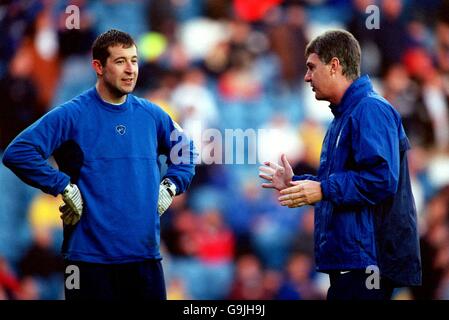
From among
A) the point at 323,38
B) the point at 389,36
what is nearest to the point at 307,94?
the point at 389,36

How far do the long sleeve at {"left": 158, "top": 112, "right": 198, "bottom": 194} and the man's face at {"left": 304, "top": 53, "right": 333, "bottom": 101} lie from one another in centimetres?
79

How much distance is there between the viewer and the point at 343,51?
399 cm

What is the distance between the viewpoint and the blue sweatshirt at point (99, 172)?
4152mm

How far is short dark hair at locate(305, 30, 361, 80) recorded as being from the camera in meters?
3.99

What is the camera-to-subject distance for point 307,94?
314 inches

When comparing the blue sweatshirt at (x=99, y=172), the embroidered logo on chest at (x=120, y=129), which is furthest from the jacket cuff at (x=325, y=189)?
the embroidered logo on chest at (x=120, y=129)

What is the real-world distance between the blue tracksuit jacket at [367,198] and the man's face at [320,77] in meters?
0.10

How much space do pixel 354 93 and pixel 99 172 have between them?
1209mm

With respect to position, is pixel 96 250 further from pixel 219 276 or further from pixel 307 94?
pixel 307 94

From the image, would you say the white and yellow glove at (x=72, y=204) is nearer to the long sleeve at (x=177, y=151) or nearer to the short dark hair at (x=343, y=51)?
the long sleeve at (x=177, y=151)

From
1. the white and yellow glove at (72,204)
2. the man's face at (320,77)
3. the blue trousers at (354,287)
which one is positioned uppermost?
the man's face at (320,77)

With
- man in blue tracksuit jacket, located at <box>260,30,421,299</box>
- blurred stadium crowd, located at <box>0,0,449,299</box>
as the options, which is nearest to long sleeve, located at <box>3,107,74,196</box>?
man in blue tracksuit jacket, located at <box>260,30,421,299</box>

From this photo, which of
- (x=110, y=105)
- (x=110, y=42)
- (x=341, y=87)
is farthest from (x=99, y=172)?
(x=341, y=87)

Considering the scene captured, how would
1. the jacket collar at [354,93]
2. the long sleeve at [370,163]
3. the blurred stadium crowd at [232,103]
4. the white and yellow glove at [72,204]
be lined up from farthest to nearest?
the blurred stadium crowd at [232,103], the white and yellow glove at [72,204], the jacket collar at [354,93], the long sleeve at [370,163]
